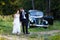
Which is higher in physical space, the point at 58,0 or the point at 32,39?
the point at 58,0

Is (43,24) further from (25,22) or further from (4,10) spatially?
(4,10)

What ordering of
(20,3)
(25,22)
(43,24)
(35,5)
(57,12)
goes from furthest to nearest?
(20,3)
(35,5)
(57,12)
(43,24)
(25,22)

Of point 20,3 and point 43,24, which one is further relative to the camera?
point 20,3

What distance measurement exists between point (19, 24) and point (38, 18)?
643 cm

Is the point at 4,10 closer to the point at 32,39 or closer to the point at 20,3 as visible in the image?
the point at 20,3

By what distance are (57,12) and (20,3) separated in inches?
507

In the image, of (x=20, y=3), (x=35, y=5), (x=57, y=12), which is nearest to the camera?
(x=57, y=12)

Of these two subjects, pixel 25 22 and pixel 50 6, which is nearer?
pixel 25 22

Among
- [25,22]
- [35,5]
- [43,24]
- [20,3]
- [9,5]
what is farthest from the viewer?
[20,3]

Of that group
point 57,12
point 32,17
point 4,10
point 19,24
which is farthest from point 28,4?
point 19,24

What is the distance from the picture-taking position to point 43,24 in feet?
86.9

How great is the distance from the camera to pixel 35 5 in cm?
5184

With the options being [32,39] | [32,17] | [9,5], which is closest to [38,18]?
[32,17]

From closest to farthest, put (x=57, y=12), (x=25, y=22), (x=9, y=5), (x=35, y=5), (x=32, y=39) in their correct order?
(x=32, y=39) → (x=25, y=22) → (x=57, y=12) → (x=9, y=5) → (x=35, y=5)
